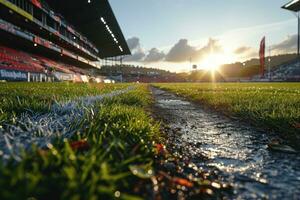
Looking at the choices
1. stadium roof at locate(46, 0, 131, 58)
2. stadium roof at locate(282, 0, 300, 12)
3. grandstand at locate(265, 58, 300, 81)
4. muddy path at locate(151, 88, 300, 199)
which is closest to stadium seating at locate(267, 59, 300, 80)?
grandstand at locate(265, 58, 300, 81)

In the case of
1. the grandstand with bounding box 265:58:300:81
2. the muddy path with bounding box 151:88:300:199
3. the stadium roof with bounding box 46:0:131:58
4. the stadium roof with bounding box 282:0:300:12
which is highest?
the stadium roof with bounding box 282:0:300:12

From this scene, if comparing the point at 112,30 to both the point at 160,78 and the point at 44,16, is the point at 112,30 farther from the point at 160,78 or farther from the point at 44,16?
the point at 160,78

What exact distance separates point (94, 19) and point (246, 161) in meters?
47.0

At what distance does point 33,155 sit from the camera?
159cm

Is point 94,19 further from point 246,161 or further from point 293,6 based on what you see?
point 246,161

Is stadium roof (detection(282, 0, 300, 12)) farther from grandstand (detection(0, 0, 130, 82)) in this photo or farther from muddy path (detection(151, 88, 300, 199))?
muddy path (detection(151, 88, 300, 199))

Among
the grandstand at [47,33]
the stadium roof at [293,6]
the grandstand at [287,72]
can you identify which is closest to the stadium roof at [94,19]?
the grandstand at [47,33]

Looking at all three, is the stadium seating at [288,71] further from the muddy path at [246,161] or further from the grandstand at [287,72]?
the muddy path at [246,161]

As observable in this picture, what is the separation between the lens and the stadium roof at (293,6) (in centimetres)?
6063

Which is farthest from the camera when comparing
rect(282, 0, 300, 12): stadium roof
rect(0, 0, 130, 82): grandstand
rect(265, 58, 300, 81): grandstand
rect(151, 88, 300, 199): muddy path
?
rect(265, 58, 300, 81): grandstand

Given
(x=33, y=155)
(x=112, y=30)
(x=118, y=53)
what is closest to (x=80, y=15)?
(x=112, y=30)

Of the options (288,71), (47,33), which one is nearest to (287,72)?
(288,71)

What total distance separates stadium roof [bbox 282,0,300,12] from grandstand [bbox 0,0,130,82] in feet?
119

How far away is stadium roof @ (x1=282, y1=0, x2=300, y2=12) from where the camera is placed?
60.6 meters
